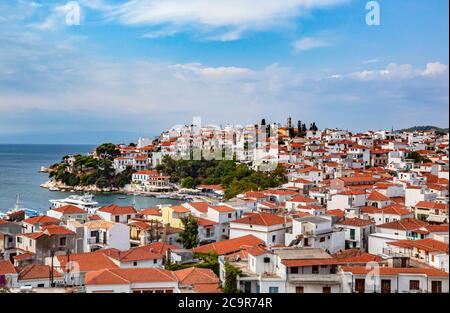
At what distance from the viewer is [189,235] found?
6207mm

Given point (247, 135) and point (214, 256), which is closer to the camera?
point (214, 256)

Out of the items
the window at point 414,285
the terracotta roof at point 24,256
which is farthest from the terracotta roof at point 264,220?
the window at point 414,285

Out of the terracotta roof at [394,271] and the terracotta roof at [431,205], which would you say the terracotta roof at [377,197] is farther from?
the terracotta roof at [394,271]

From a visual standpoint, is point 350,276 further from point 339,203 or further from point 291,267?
point 339,203

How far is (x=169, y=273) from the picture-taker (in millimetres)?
3373

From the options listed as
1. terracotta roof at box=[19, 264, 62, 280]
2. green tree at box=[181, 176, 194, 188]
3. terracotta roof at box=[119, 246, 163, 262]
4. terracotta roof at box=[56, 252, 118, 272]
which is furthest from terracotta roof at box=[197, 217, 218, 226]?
green tree at box=[181, 176, 194, 188]

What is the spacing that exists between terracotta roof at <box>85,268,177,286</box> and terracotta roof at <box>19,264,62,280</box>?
3.07 feet

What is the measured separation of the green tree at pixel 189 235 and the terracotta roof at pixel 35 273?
2.29m

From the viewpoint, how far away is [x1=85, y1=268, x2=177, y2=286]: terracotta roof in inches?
119

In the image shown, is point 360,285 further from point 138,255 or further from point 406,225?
point 406,225

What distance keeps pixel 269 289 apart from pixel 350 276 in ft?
2.00

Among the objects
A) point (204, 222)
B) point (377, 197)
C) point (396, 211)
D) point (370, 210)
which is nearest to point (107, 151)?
point (204, 222)
